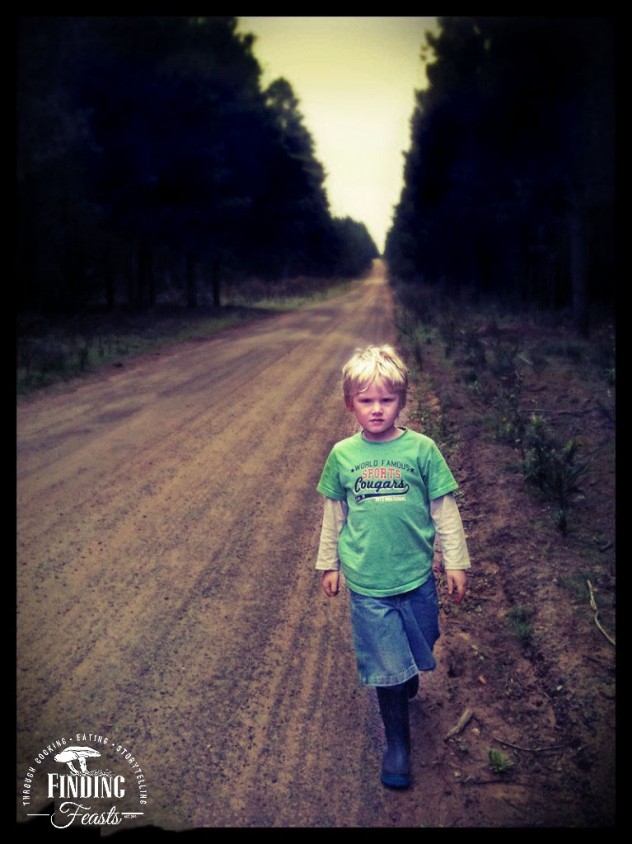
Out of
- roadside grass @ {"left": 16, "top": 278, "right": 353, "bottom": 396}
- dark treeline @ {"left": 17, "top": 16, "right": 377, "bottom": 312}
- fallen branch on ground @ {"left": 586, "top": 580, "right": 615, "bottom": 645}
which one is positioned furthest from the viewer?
dark treeline @ {"left": 17, "top": 16, "right": 377, "bottom": 312}

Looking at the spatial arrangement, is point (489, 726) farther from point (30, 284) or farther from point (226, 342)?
point (30, 284)

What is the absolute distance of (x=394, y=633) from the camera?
2.65 metres

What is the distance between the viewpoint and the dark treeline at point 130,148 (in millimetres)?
16281

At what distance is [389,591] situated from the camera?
8.60ft

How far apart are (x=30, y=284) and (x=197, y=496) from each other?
56.6ft

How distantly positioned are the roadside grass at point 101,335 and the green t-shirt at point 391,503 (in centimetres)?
896

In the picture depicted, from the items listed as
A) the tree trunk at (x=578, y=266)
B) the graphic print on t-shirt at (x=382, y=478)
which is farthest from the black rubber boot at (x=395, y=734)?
the tree trunk at (x=578, y=266)

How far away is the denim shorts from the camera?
264 cm

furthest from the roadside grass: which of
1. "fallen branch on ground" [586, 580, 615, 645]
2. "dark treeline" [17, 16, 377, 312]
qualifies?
"fallen branch on ground" [586, 580, 615, 645]

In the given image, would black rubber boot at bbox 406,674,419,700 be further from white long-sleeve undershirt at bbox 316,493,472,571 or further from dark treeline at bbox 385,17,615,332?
dark treeline at bbox 385,17,615,332

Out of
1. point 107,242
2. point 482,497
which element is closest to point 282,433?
point 482,497

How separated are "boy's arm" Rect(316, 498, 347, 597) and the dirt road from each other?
71 centimetres

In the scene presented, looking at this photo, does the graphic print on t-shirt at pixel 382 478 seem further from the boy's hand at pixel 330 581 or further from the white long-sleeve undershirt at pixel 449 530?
the boy's hand at pixel 330 581

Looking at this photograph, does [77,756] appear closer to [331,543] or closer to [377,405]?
[331,543]
